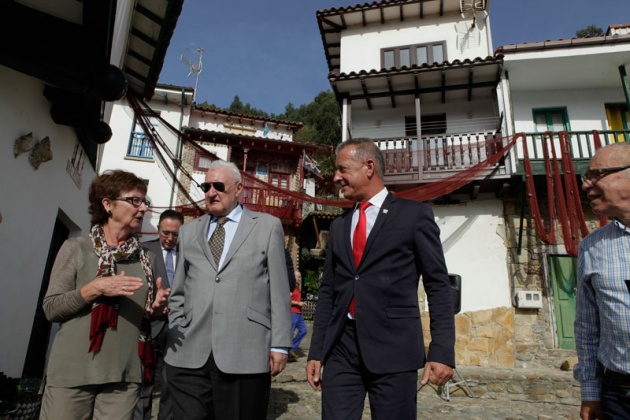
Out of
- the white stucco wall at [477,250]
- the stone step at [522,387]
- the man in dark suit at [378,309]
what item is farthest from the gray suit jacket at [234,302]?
the white stucco wall at [477,250]

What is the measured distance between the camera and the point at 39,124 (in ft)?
12.4

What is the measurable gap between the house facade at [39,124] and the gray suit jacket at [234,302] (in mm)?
2230

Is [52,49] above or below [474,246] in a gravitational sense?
above

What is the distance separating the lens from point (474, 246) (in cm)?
889

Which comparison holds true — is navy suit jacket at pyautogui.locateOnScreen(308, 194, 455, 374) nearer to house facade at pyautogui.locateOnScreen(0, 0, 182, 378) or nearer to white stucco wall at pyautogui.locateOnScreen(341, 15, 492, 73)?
house facade at pyautogui.locateOnScreen(0, 0, 182, 378)

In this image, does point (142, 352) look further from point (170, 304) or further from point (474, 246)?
point (474, 246)

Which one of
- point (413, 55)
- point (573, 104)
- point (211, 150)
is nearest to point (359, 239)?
point (573, 104)

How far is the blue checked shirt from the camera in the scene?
1602 millimetres

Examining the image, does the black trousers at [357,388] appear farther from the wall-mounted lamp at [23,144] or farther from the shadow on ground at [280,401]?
the wall-mounted lamp at [23,144]

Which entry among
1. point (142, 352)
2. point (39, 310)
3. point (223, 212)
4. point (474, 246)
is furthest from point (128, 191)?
point (474, 246)

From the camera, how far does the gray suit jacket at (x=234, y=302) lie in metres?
1.97

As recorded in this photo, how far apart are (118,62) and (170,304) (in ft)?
16.0

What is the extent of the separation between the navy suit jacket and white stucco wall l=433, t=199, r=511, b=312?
728 cm

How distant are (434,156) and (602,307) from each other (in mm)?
8191
